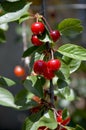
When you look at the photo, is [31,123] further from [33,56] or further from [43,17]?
[43,17]

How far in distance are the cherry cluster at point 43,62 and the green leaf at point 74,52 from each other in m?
0.04

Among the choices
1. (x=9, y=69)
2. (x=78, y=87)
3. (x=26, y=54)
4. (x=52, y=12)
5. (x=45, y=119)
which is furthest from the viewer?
(x=9, y=69)

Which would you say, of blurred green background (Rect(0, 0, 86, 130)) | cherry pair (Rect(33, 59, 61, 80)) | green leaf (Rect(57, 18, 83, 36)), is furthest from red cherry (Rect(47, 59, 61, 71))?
blurred green background (Rect(0, 0, 86, 130))

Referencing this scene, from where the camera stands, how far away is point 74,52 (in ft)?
3.66

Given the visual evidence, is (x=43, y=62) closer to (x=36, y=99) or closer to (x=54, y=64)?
(x=54, y=64)

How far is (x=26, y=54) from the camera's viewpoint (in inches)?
45.8

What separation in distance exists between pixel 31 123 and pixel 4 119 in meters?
2.96

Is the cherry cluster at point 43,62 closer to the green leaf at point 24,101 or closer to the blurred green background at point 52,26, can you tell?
the green leaf at point 24,101

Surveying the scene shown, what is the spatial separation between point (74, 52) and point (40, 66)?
10 cm

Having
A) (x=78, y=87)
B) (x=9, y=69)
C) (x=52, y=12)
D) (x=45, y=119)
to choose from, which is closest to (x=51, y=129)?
(x=45, y=119)

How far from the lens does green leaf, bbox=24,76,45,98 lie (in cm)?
114

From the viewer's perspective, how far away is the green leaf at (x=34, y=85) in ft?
3.74

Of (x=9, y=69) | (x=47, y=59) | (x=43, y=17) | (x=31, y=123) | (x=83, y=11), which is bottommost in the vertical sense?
(x=9, y=69)

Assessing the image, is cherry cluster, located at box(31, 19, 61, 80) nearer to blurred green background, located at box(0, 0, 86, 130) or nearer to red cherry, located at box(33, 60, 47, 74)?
red cherry, located at box(33, 60, 47, 74)
